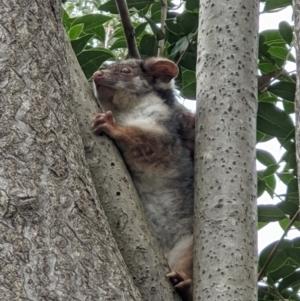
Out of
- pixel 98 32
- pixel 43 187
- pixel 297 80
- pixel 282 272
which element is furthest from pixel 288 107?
pixel 43 187

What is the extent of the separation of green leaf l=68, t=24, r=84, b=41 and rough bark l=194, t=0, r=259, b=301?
896mm

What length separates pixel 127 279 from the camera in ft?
7.63

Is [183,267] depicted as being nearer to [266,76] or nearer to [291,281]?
[291,281]

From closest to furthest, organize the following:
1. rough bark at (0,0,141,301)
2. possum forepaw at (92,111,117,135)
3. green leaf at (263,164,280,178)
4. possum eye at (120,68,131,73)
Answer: rough bark at (0,0,141,301) < possum forepaw at (92,111,117,135) < green leaf at (263,164,280,178) < possum eye at (120,68,131,73)

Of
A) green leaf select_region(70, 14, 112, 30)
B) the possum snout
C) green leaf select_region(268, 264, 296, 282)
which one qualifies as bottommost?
green leaf select_region(268, 264, 296, 282)

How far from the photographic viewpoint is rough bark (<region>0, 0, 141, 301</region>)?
2113 millimetres

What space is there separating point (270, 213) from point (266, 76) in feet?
2.38

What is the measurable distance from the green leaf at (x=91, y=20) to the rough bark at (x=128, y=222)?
1.27m

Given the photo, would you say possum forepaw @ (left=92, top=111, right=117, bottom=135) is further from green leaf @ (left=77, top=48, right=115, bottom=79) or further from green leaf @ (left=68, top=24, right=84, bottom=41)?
green leaf @ (left=68, top=24, right=84, bottom=41)

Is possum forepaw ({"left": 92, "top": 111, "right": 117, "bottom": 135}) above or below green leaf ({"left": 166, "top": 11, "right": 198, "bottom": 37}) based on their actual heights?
below

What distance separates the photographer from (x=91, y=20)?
4.00 m

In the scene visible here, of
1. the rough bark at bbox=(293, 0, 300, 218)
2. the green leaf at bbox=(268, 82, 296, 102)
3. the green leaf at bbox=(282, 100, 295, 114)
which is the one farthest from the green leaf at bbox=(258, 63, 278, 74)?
the rough bark at bbox=(293, 0, 300, 218)

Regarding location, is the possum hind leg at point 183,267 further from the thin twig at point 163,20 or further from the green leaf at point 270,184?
the thin twig at point 163,20

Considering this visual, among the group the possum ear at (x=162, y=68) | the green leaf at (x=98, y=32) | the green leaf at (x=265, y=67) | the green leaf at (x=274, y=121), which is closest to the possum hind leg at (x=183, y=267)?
the green leaf at (x=274, y=121)
